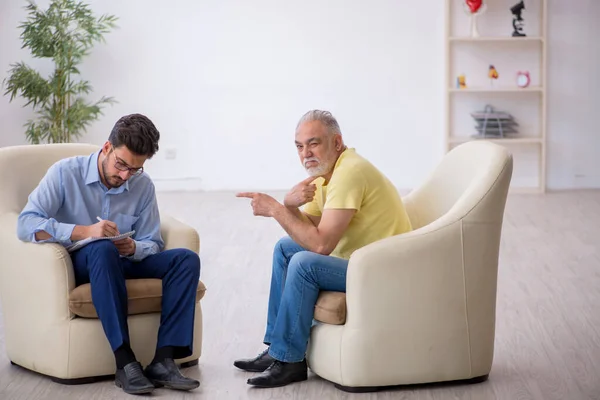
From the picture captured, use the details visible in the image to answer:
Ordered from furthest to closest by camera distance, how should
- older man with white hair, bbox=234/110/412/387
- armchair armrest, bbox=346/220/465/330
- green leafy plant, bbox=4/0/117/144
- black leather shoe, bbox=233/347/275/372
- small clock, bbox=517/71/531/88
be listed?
small clock, bbox=517/71/531/88 → green leafy plant, bbox=4/0/117/144 → black leather shoe, bbox=233/347/275/372 → older man with white hair, bbox=234/110/412/387 → armchair armrest, bbox=346/220/465/330

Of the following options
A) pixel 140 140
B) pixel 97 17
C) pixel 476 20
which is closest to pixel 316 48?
pixel 476 20

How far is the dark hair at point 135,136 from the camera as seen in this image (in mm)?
3320

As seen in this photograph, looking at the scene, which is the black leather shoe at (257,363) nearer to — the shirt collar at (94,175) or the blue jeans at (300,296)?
the blue jeans at (300,296)

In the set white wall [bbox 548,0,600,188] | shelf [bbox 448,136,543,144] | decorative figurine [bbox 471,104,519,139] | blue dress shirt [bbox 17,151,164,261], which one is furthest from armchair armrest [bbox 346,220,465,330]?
white wall [bbox 548,0,600,188]

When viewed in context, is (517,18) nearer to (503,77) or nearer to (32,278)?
(503,77)

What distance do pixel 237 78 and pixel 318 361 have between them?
5.48 meters

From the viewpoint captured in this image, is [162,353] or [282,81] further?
[282,81]

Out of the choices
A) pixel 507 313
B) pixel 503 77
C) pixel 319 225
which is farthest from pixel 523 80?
pixel 319 225

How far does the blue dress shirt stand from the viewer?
3.36m

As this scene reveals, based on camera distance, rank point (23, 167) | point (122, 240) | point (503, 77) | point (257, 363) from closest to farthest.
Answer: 1. point (122, 240)
2. point (257, 363)
3. point (23, 167)
4. point (503, 77)

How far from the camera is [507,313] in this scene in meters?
4.36

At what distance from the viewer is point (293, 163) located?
8.59 meters

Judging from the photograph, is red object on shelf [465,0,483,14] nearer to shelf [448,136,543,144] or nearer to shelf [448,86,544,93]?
shelf [448,86,544,93]

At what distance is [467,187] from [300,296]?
2.43 ft
